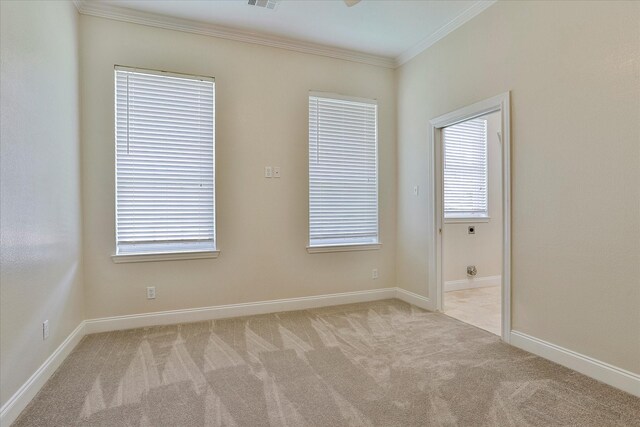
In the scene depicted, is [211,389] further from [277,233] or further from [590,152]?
[590,152]

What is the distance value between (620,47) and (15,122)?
3.82 m

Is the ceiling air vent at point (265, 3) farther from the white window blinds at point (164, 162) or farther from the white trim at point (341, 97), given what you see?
the white trim at point (341, 97)

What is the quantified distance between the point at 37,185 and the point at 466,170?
4.87m

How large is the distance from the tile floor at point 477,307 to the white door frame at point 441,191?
271 millimetres

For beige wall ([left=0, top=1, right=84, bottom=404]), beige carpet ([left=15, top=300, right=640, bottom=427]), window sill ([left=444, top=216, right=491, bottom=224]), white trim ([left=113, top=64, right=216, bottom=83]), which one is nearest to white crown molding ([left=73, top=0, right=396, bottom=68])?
beige wall ([left=0, top=1, right=84, bottom=404])

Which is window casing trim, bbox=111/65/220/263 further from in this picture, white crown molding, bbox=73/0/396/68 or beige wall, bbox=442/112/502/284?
beige wall, bbox=442/112/502/284

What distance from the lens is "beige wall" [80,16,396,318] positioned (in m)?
3.19

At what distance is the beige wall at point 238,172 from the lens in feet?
10.5

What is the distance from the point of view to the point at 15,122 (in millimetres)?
1983

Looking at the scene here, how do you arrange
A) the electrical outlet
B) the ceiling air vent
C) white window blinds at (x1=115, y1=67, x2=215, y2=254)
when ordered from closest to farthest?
the electrical outlet
the ceiling air vent
white window blinds at (x1=115, y1=67, x2=215, y2=254)

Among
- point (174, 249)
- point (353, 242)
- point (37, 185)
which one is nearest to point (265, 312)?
point (174, 249)

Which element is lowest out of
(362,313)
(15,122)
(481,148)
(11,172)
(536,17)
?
(362,313)

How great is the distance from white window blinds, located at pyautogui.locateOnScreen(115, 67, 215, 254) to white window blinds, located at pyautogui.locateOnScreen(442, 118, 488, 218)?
326 centimetres

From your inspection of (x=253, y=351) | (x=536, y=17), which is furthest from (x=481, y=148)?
(x=253, y=351)
